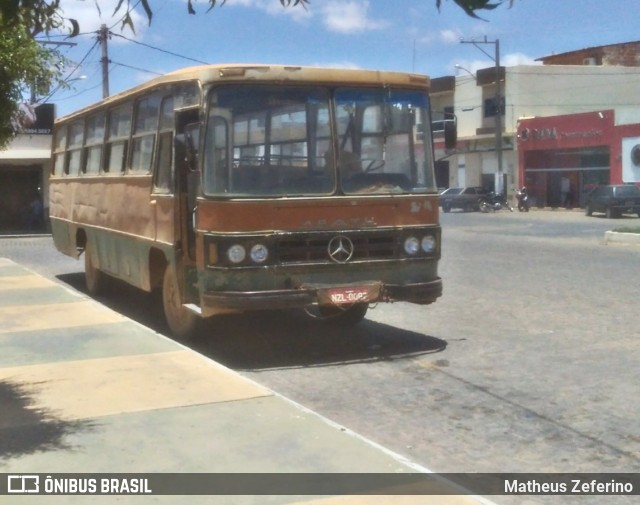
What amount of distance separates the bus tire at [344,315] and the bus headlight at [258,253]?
199 centimetres

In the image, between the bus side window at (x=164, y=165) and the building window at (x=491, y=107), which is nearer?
the bus side window at (x=164, y=165)

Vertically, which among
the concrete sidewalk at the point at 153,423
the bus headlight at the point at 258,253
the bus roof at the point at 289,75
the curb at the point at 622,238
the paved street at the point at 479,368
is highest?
the bus roof at the point at 289,75

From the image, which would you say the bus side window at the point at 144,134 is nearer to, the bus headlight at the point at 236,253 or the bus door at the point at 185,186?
the bus door at the point at 185,186

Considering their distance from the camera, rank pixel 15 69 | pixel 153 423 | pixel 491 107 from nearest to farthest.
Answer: pixel 153 423
pixel 15 69
pixel 491 107

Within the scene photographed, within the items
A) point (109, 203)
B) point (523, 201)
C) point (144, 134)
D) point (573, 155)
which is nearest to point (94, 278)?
point (109, 203)

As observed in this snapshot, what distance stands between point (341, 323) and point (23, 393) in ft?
14.7

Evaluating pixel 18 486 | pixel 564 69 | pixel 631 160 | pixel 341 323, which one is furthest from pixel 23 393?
pixel 564 69

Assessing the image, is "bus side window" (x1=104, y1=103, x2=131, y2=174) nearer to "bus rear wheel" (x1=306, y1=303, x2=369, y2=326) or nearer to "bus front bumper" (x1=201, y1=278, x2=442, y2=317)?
"bus rear wheel" (x1=306, y1=303, x2=369, y2=326)

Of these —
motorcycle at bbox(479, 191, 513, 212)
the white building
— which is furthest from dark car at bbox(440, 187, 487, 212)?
the white building

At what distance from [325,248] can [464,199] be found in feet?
139

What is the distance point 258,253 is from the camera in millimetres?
8883

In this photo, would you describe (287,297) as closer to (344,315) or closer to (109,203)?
(344,315)

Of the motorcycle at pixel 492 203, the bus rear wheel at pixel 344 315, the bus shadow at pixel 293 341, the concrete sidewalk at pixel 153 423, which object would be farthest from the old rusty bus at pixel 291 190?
the motorcycle at pixel 492 203

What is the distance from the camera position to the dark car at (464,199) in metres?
50.9
